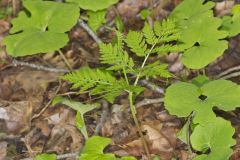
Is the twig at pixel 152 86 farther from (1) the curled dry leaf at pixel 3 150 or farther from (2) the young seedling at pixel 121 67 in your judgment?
(1) the curled dry leaf at pixel 3 150

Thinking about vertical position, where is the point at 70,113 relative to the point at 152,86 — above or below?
below

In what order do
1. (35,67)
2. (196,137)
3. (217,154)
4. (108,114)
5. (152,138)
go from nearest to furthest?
1. (217,154)
2. (196,137)
3. (152,138)
4. (108,114)
5. (35,67)

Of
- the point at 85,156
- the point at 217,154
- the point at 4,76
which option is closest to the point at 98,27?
A: the point at 4,76

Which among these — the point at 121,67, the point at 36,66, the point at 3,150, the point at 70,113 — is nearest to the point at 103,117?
the point at 70,113

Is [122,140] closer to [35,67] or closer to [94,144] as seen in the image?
[94,144]

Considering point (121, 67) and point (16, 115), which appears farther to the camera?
point (16, 115)

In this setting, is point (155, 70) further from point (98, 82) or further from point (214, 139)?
point (214, 139)

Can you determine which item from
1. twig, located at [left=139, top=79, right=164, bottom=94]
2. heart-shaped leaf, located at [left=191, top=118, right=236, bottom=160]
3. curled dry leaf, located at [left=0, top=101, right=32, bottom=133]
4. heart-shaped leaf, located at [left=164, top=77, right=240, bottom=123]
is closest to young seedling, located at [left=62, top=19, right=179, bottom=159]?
heart-shaped leaf, located at [left=164, top=77, right=240, bottom=123]
